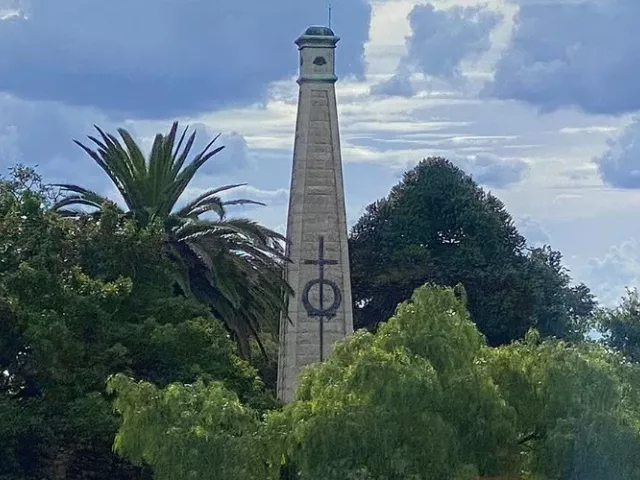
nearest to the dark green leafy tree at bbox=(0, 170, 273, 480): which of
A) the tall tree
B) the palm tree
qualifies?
the palm tree

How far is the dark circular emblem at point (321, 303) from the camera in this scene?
34.9 m

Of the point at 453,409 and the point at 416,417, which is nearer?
the point at 416,417

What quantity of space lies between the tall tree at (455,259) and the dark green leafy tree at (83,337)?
1017 inches

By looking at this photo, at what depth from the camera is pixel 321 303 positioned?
35.0 m

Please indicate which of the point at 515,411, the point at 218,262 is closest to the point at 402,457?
the point at 515,411

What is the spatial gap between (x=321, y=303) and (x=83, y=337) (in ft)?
34.9

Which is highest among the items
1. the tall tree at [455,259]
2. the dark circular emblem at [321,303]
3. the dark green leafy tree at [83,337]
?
the tall tree at [455,259]

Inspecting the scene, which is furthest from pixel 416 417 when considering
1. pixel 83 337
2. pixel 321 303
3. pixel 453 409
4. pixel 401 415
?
pixel 321 303

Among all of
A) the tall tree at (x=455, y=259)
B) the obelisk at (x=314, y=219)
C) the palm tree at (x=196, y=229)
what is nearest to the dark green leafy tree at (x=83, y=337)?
the palm tree at (x=196, y=229)

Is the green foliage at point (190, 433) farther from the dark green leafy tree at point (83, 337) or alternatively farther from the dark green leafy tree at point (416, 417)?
the dark green leafy tree at point (83, 337)

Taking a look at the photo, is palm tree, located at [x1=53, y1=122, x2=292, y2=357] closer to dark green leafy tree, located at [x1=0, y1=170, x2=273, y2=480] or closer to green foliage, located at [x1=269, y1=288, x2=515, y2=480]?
dark green leafy tree, located at [x1=0, y1=170, x2=273, y2=480]

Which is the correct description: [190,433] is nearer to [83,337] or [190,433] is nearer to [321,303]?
[83,337]

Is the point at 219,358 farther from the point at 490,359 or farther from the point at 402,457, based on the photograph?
the point at 402,457

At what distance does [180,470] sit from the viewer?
19.9 metres
